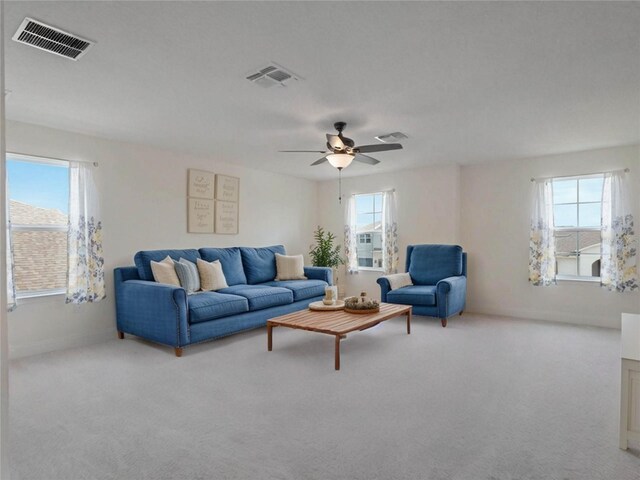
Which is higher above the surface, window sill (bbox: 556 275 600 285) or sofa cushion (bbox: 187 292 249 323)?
window sill (bbox: 556 275 600 285)

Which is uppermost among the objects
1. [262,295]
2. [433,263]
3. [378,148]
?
[378,148]

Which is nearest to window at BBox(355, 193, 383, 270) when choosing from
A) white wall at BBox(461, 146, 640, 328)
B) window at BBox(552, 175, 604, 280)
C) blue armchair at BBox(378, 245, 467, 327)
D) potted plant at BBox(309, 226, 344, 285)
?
potted plant at BBox(309, 226, 344, 285)

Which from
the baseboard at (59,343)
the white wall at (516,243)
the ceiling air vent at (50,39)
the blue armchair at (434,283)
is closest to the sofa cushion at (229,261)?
the baseboard at (59,343)

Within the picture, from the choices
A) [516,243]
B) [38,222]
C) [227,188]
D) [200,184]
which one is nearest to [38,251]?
[38,222]

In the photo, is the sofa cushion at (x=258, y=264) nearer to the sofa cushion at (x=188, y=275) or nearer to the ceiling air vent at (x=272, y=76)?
the sofa cushion at (x=188, y=275)

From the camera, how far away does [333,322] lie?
11.8 ft

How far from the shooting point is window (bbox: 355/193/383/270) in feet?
22.4

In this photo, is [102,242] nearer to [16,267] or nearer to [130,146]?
[16,267]

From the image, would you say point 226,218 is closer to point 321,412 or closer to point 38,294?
point 38,294

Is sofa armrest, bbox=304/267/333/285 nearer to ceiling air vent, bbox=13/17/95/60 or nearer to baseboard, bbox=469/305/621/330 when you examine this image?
baseboard, bbox=469/305/621/330

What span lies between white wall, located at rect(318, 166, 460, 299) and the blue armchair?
1.32ft

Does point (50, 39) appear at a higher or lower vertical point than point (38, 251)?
higher

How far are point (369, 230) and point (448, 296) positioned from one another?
2.36m

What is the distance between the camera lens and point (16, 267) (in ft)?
12.2
